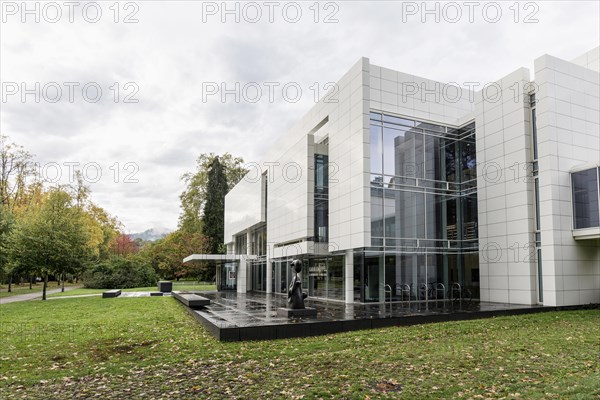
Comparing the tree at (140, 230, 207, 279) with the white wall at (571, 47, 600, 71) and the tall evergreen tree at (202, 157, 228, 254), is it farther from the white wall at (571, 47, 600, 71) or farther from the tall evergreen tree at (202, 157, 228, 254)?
the white wall at (571, 47, 600, 71)

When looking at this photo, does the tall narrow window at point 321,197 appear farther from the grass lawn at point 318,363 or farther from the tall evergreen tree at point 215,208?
the tall evergreen tree at point 215,208

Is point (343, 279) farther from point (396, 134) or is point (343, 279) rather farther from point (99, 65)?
point (99, 65)

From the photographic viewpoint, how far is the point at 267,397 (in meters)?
6.71

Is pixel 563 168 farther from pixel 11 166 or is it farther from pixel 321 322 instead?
pixel 11 166

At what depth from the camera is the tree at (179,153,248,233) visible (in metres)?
59.0

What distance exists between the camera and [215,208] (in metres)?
53.6

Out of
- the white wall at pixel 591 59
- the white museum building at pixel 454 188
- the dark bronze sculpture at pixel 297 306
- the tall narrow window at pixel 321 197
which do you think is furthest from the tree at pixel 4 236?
the white wall at pixel 591 59

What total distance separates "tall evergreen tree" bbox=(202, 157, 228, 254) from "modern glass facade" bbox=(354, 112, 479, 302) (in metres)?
35.8

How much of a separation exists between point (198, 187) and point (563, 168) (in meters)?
48.9

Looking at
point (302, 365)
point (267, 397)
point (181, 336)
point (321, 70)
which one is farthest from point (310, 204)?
point (267, 397)

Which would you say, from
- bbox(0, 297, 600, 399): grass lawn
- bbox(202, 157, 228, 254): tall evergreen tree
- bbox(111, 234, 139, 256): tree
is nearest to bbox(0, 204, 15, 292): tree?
bbox(0, 297, 600, 399): grass lawn

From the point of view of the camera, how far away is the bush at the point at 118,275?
43.4 m

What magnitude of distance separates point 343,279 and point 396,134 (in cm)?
734

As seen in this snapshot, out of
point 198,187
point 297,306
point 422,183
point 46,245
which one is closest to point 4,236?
point 46,245
